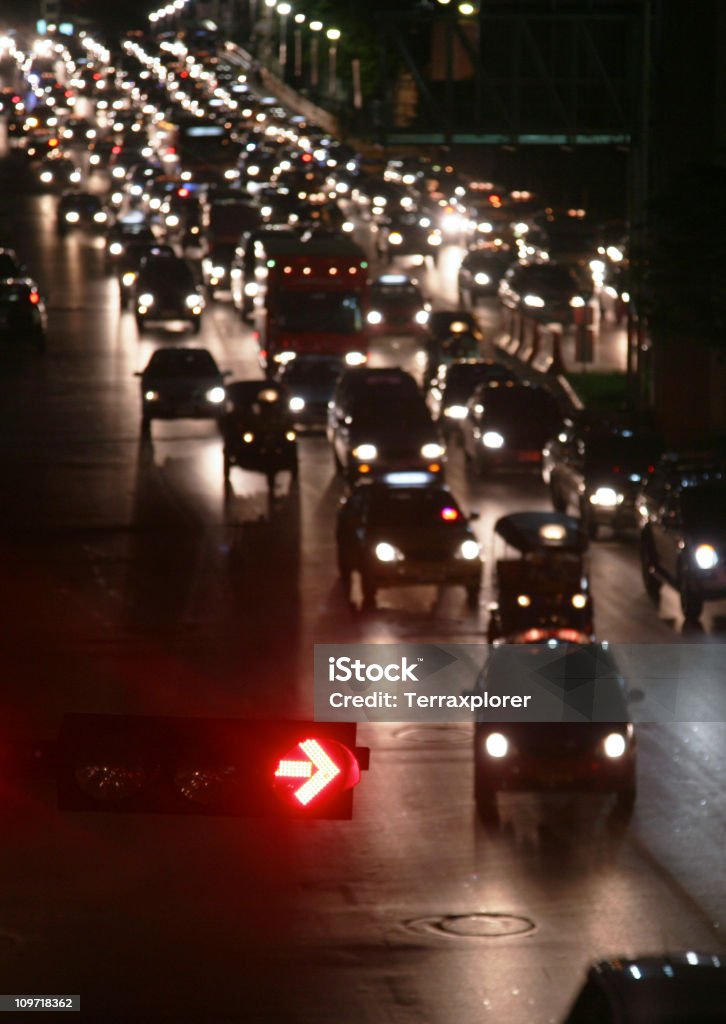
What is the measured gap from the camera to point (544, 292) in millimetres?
61781

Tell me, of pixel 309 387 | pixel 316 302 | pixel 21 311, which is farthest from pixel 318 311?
pixel 21 311

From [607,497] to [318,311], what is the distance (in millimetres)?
17910

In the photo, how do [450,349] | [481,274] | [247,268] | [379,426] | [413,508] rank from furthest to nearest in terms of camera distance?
[481,274]
[247,268]
[450,349]
[379,426]
[413,508]

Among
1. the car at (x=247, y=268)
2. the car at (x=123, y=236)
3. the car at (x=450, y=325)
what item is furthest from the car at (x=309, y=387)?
the car at (x=123, y=236)

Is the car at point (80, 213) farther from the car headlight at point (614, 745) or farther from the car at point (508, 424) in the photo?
the car headlight at point (614, 745)

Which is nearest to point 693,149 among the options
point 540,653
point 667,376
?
point 667,376

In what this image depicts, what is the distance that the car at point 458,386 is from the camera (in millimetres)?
43906

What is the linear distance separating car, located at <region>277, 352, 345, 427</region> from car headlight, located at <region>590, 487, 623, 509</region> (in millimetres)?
12316

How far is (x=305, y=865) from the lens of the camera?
54.7 feet

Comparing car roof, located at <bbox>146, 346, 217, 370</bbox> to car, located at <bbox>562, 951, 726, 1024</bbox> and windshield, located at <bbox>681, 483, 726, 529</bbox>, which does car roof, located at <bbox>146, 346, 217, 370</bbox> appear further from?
car, located at <bbox>562, 951, 726, 1024</bbox>

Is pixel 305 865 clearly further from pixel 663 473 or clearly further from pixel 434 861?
pixel 663 473

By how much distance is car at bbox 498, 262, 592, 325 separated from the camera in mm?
61125

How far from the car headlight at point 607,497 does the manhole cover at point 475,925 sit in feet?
58.1

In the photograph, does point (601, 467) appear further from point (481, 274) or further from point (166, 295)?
point (481, 274)
